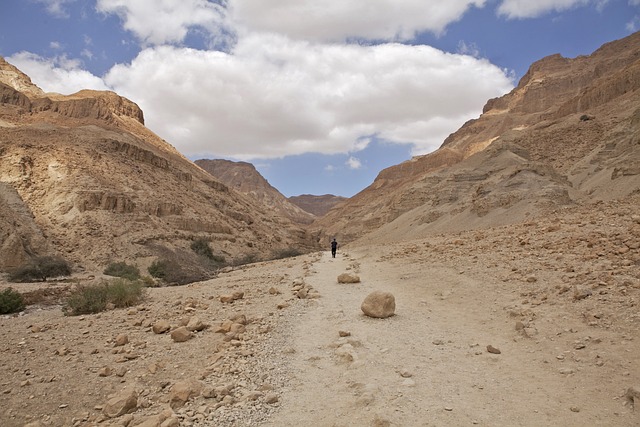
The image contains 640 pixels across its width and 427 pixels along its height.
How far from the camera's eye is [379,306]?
322 inches

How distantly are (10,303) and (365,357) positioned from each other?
34.7ft

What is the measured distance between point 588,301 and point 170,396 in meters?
6.49

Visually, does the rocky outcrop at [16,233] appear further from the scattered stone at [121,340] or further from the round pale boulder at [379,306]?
the round pale boulder at [379,306]

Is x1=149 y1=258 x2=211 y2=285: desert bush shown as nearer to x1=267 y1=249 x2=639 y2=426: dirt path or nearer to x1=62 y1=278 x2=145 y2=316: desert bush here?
x1=62 y1=278 x2=145 y2=316: desert bush

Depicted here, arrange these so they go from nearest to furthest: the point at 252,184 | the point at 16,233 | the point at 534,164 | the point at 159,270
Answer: the point at 159,270 < the point at 16,233 < the point at 534,164 < the point at 252,184

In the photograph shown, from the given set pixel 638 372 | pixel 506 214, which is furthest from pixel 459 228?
pixel 638 372

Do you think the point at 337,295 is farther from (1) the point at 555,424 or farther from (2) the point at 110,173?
(2) the point at 110,173

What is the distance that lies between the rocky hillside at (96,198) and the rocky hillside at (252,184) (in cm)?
8945

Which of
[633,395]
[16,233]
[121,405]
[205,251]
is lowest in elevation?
[121,405]

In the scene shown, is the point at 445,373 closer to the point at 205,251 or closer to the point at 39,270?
the point at 39,270

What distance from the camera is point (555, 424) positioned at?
3.82m

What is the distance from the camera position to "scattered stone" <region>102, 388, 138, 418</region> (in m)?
4.54

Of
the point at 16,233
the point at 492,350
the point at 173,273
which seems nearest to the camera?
the point at 492,350

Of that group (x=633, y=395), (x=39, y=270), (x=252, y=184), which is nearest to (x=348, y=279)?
(x=633, y=395)
